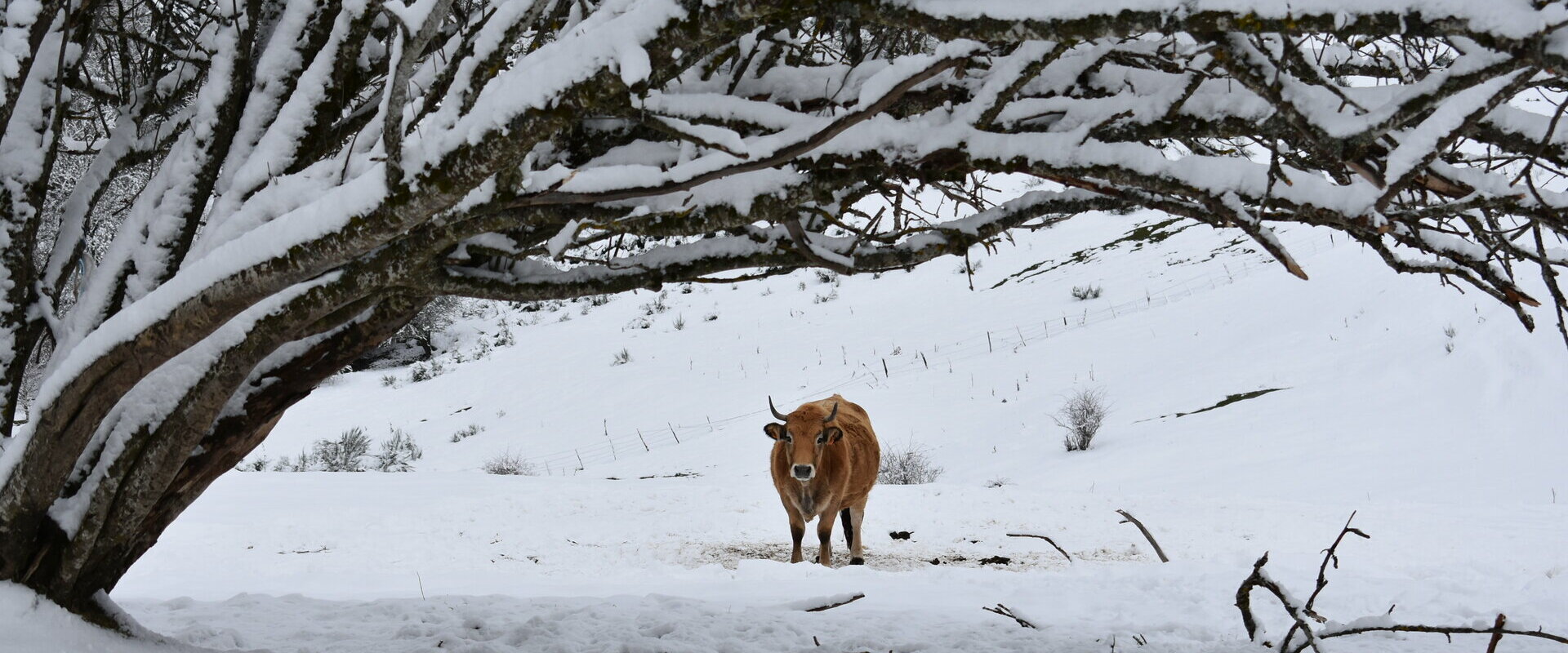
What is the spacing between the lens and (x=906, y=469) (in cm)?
1225

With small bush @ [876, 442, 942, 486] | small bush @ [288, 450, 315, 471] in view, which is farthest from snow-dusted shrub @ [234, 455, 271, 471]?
small bush @ [876, 442, 942, 486]

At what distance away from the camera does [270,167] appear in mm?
3445

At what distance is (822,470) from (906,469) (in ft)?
15.1

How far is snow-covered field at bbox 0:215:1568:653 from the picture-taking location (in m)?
4.75

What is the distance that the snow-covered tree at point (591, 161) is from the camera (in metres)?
2.17

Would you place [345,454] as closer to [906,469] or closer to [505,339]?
[906,469]

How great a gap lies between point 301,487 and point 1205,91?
10267mm

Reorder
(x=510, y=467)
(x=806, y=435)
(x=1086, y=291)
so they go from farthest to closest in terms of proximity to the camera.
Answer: (x=1086, y=291)
(x=510, y=467)
(x=806, y=435)

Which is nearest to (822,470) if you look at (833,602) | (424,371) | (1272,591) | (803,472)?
(803,472)

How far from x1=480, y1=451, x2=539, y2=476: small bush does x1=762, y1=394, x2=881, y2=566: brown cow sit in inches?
257

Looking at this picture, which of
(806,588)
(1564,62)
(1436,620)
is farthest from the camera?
(806,588)

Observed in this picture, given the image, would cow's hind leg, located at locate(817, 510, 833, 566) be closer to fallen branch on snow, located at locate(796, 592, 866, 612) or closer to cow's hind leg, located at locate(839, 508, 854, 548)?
cow's hind leg, located at locate(839, 508, 854, 548)

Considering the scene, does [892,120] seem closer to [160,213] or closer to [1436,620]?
[160,213]

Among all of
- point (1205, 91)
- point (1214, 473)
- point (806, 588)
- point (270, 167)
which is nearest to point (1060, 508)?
point (1214, 473)
